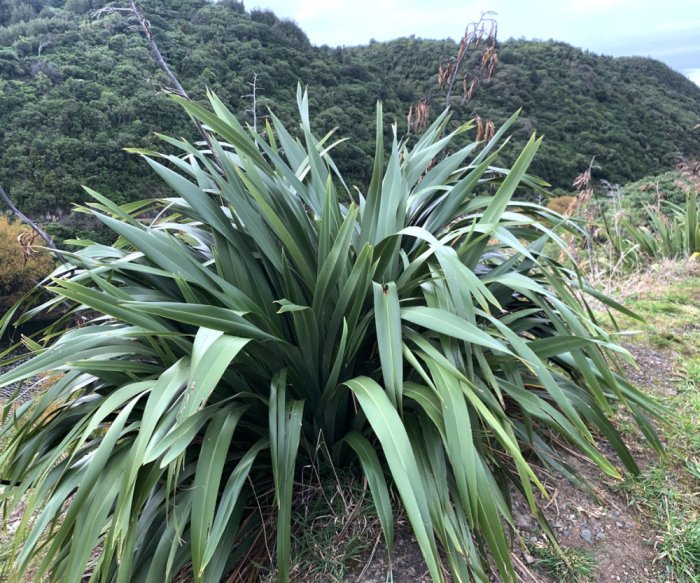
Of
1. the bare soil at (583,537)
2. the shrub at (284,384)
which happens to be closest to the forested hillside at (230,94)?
the shrub at (284,384)

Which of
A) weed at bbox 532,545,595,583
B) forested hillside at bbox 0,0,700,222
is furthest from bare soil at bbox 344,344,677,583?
forested hillside at bbox 0,0,700,222

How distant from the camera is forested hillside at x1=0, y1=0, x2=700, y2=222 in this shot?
45.4 feet

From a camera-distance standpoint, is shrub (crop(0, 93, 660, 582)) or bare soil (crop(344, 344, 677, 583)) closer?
shrub (crop(0, 93, 660, 582))

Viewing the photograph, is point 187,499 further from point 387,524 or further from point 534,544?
point 534,544

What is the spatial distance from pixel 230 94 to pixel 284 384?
14.6 metres

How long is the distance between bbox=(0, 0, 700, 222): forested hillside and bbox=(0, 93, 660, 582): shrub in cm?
740

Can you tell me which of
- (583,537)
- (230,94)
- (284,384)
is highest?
(230,94)

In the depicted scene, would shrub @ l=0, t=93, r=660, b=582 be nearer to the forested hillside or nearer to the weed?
the weed

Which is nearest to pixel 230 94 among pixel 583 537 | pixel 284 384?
pixel 284 384

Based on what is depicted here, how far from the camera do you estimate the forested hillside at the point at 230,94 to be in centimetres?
1384

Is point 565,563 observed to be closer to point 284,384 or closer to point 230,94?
point 284,384

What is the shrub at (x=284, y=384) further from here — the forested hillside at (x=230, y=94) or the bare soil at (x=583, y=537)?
the forested hillside at (x=230, y=94)

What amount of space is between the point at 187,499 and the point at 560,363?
127 cm

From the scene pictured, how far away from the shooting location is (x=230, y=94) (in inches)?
551
